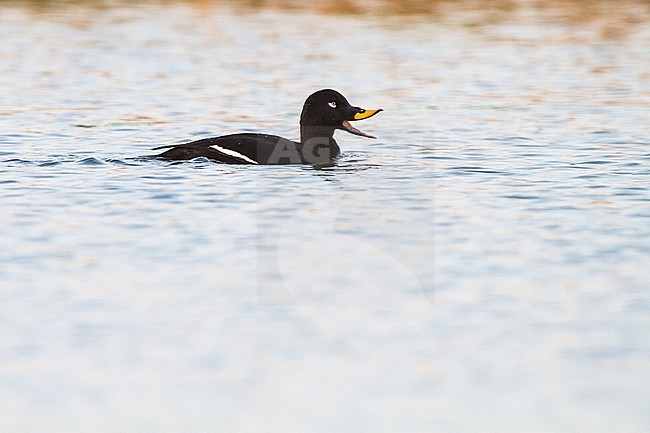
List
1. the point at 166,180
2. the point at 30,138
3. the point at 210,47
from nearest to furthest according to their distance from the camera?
the point at 166,180
the point at 30,138
the point at 210,47

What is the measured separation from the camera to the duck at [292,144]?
10.2 m

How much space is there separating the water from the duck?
0.43ft

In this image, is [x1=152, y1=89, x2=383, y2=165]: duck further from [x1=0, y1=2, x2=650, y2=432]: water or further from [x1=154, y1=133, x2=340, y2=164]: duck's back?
[x1=0, y1=2, x2=650, y2=432]: water

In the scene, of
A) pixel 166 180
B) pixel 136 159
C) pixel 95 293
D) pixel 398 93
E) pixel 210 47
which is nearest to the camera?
pixel 95 293

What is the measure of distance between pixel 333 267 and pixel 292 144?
3658mm

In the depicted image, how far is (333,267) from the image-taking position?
6992 millimetres

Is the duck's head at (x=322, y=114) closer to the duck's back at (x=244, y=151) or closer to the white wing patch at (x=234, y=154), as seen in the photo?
the duck's back at (x=244, y=151)

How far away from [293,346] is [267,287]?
90 centimetres

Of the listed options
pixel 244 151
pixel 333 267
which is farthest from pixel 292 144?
pixel 333 267

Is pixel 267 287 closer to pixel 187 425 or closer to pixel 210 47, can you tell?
pixel 187 425

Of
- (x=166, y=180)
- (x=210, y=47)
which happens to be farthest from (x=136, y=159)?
(x=210, y=47)

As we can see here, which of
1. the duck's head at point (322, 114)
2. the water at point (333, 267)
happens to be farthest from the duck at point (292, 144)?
the water at point (333, 267)

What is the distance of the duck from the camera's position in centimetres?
1016

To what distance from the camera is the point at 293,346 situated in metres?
5.66
